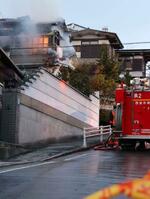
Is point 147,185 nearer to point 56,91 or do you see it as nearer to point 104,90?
point 56,91

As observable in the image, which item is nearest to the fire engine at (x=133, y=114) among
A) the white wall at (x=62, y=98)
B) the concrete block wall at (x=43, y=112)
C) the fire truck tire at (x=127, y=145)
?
the fire truck tire at (x=127, y=145)

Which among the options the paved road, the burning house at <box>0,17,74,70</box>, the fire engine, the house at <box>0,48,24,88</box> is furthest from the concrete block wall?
the burning house at <box>0,17,74,70</box>

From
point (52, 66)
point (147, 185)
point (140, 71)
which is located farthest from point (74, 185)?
point (140, 71)

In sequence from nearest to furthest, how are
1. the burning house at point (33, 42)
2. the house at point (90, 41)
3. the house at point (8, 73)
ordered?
the house at point (8, 73) → the burning house at point (33, 42) → the house at point (90, 41)

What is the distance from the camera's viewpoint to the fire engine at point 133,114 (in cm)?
2155

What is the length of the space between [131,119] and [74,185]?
1179 cm

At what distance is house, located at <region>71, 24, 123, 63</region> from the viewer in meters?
54.8

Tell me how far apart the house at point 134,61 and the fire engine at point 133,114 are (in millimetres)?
39333

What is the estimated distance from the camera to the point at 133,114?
21.8 m

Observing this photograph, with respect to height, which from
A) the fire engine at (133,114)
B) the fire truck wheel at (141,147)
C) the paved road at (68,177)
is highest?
the fire engine at (133,114)

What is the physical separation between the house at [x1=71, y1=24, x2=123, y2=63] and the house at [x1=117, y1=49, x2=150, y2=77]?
5112 millimetres

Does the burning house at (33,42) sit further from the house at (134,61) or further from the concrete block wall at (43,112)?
the house at (134,61)

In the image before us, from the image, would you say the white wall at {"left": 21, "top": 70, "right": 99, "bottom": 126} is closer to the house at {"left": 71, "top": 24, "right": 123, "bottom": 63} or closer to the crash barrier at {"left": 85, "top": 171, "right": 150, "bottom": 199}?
the crash barrier at {"left": 85, "top": 171, "right": 150, "bottom": 199}

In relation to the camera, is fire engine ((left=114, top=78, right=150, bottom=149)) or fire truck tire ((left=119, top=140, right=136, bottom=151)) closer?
fire engine ((left=114, top=78, right=150, bottom=149))
